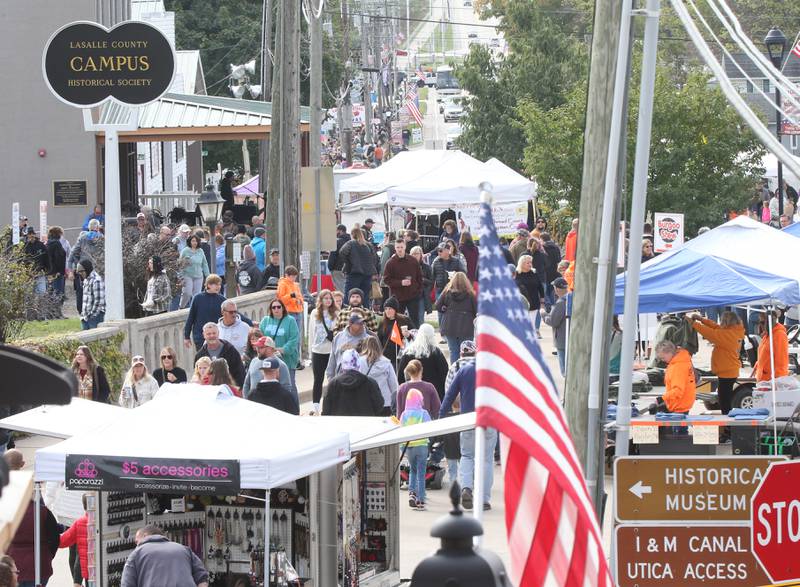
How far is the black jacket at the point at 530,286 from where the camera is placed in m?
22.5

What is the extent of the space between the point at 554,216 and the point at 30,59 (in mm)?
14428

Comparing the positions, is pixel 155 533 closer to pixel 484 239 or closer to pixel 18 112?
pixel 484 239

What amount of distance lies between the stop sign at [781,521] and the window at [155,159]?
44.3 m

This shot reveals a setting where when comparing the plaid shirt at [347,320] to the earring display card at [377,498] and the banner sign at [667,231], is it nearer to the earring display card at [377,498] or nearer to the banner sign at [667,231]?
the earring display card at [377,498]

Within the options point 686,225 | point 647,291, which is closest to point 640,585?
point 647,291

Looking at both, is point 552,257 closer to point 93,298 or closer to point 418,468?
point 93,298

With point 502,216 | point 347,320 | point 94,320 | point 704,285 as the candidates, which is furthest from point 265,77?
point 704,285

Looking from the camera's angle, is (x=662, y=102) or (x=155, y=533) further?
(x=662, y=102)

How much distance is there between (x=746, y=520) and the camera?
7398 mm

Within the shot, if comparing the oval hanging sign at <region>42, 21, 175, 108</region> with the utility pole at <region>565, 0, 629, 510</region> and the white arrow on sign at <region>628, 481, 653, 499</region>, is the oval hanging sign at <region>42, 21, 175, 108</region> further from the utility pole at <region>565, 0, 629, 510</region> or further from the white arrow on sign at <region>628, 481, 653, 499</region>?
the white arrow on sign at <region>628, 481, 653, 499</region>

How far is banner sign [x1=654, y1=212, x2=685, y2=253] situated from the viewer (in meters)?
24.3

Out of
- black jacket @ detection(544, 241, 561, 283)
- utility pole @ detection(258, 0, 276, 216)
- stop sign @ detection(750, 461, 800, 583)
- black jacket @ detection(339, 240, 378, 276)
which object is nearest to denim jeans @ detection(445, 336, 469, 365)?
black jacket @ detection(339, 240, 378, 276)

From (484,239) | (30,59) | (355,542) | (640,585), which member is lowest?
(355,542)

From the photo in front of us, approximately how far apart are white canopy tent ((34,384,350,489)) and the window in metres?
40.9
